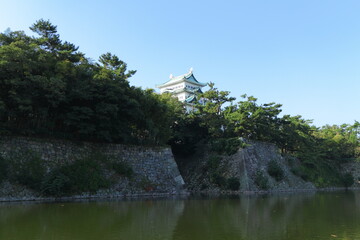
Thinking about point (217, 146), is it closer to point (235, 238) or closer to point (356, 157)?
point (235, 238)

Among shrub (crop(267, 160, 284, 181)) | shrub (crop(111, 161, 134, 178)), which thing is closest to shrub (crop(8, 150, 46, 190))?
shrub (crop(111, 161, 134, 178))

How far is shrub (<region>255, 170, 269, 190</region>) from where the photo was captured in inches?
993

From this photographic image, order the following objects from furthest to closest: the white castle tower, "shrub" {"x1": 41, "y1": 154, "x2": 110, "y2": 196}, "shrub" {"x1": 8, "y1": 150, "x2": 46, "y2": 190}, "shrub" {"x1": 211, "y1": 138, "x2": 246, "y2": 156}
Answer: the white castle tower, "shrub" {"x1": 211, "y1": 138, "x2": 246, "y2": 156}, "shrub" {"x1": 41, "y1": 154, "x2": 110, "y2": 196}, "shrub" {"x1": 8, "y1": 150, "x2": 46, "y2": 190}

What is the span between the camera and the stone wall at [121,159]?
15558mm

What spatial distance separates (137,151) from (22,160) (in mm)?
7527

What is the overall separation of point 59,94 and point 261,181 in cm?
1774

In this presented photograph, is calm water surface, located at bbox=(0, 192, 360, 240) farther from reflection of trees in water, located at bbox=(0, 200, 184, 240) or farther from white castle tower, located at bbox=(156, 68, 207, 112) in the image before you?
white castle tower, located at bbox=(156, 68, 207, 112)

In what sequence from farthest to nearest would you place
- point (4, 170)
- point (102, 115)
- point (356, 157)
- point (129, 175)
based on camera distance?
point (356, 157)
point (129, 175)
point (102, 115)
point (4, 170)

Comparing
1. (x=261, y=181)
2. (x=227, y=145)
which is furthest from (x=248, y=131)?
(x=261, y=181)

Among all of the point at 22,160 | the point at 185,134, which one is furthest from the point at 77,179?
the point at 185,134

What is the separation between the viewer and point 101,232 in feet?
22.9

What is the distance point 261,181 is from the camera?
83.1 feet

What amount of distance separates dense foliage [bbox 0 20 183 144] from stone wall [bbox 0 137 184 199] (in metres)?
0.61

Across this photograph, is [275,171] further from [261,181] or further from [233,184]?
[233,184]
